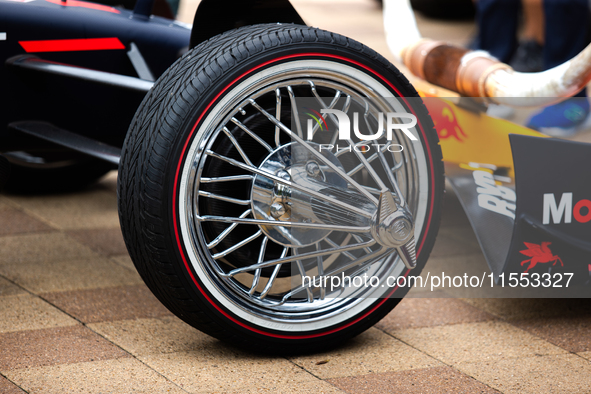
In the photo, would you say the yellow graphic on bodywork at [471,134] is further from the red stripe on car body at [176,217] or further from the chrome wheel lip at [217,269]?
the chrome wheel lip at [217,269]

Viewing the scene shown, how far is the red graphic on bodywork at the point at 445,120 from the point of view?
2719mm

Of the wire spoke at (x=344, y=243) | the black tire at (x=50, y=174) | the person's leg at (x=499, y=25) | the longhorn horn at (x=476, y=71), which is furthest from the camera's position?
the person's leg at (x=499, y=25)

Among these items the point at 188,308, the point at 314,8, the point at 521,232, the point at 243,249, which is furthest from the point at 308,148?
the point at 314,8

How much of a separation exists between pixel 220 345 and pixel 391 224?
24.3 inches

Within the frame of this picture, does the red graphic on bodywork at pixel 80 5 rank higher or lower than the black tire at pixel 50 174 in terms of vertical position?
higher

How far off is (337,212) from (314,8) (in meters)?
8.24

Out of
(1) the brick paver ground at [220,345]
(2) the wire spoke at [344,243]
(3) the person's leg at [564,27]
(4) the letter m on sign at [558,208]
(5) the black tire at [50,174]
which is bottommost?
(5) the black tire at [50,174]

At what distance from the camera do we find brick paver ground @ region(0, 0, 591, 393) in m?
1.76

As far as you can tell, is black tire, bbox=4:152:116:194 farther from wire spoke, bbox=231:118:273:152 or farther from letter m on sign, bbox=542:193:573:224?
letter m on sign, bbox=542:193:573:224

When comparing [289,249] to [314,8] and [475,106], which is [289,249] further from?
Result: [314,8]

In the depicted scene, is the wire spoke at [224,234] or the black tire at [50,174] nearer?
the wire spoke at [224,234]

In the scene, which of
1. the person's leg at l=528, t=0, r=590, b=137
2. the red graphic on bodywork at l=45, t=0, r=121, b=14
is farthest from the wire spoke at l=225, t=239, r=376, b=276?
the person's leg at l=528, t=0, r=590, b=137

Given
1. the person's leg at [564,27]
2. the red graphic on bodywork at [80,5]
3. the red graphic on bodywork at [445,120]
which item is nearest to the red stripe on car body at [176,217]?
the red graphic on bodywork at [445,120]

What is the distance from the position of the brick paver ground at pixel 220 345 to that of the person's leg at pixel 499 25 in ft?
9.20
